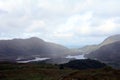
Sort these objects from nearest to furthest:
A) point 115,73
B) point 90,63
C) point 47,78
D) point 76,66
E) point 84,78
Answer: point 84,78, point 115,73, point 47,78, point 76,66, point 90,63

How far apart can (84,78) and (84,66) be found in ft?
378

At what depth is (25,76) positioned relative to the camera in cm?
8988

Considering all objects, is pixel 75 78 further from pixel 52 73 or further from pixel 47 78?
pixel 52 73

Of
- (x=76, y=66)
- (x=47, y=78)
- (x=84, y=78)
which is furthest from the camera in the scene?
(x=76, y=66)

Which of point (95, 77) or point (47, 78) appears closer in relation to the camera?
point (95, 77)

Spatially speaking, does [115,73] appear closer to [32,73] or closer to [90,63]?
[32,73]

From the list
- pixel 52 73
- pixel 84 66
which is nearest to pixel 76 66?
pixel 84 66

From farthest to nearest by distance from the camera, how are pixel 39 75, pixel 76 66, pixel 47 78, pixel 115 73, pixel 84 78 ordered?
pixel 76 66
pixel 39 75
pixel 47 78
pixel 115 73
pixel 84 78

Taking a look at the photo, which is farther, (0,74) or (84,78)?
(0,74)

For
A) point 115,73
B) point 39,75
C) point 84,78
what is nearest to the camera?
point 84,78

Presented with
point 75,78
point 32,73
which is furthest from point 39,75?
point 75,78

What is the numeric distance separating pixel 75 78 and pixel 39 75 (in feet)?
76.4

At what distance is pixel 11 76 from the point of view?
→ 91500mm

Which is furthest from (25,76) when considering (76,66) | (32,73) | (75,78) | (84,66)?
(84,66)
